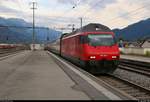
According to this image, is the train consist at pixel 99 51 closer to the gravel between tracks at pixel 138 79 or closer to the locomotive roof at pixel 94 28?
the locomotive roof at pixel 94 28

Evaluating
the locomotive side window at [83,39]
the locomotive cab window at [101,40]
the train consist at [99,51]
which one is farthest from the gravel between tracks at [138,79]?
the locomotive side window at [83,39]

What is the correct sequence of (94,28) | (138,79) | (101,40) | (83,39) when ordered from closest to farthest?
(138,79) → (101,40) → (83,39) → (94,28)

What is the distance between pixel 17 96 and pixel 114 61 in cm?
1098

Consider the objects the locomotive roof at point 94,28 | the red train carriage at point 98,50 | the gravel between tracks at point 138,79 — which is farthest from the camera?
the locomotive roof at point 94,28

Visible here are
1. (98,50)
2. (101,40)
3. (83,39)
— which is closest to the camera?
(98,50)

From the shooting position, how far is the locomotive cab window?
21047mm

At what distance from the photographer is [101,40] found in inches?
834

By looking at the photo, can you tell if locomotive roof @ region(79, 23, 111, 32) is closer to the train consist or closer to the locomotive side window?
the train consist

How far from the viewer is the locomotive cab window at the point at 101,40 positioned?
21047 mm

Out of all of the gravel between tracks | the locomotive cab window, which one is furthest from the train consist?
the gravel between tracks

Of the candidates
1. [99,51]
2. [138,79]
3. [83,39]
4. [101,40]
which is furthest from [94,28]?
[138,79]

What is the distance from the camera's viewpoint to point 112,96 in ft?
33.4

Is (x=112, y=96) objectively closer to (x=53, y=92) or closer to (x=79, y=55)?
(x=53, y=92)

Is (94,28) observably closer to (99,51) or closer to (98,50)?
(98,50)
